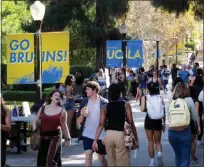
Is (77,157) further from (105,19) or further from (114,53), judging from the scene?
(105,19)

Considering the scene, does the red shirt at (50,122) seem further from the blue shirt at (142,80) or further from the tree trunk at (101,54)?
the tree trunk at (101,54)

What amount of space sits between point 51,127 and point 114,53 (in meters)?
15.5

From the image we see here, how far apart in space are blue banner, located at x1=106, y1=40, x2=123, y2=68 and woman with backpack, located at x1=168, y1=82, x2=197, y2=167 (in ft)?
48.1

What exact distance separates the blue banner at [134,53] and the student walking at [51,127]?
14436 mm

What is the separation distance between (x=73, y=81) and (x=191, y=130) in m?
5.87

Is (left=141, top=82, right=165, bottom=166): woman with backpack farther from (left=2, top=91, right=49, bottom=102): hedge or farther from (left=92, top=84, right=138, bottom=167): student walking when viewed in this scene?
(left=2, top=91, right=49, bottom=102): hedge

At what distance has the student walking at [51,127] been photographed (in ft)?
28.1

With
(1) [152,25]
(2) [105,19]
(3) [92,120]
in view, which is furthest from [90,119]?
(1) [152,25]

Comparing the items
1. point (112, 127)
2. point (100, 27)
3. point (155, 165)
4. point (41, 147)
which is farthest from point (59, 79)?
point (100, 27)

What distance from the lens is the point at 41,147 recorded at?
28.7 ft

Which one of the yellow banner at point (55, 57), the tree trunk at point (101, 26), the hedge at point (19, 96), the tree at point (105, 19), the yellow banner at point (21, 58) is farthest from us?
the hedge at point (19, 96)

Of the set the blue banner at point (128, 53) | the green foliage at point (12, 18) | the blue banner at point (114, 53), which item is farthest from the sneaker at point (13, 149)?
the green foliage at point (12, 18)

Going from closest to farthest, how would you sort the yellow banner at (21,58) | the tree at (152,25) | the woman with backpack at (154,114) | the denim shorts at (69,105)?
the woman with backpack at (154,114) → the yellow banner at (21,58) → the denim shorts at (69,105) → the tree at (152,25)

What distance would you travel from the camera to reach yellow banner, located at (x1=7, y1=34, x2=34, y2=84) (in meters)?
13.6
